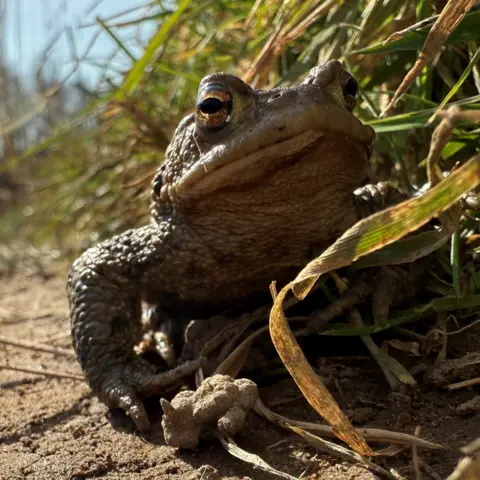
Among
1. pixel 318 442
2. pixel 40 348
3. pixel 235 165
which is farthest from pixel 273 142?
pixel 40 348

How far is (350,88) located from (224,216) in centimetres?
53

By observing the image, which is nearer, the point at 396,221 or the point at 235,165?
the point at 396,221

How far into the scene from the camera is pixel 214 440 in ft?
5.28

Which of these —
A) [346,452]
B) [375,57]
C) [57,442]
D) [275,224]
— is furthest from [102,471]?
[375,57]

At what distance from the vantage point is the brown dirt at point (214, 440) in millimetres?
1433

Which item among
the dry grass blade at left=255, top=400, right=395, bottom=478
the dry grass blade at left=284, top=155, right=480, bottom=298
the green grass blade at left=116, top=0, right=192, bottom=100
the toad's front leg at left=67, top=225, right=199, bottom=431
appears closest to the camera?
the dry grass blade at left=284, top=155, right=480, bottom=298

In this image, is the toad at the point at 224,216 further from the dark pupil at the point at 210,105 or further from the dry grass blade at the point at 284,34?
the dry grass blade at the point at 284,34

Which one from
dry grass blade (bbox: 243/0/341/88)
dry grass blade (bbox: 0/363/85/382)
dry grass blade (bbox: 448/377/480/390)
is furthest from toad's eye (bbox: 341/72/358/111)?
dry grass blade (bbox: 0/363/85/382)

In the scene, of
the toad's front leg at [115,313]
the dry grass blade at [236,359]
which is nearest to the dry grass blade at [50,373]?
the toad's front leg at [115,313]

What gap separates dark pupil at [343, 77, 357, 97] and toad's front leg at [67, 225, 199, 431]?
75 cm

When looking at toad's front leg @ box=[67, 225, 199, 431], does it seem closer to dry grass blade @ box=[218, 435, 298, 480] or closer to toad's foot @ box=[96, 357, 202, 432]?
toad's foot @ box=[96, 357, 202, 432]

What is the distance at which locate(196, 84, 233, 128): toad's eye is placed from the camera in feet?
5.96

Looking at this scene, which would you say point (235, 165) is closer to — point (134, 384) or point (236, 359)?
point (236, 359)

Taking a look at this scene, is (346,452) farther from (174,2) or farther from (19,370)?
(174,2)
